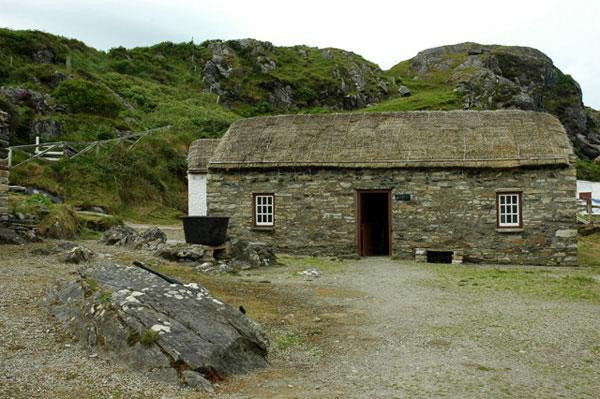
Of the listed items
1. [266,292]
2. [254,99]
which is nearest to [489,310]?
[266,292]

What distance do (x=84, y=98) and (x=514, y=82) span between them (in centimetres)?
4617

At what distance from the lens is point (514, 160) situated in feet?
56.6

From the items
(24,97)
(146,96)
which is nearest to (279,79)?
(146,96)

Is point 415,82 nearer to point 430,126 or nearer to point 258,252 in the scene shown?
point 430,126

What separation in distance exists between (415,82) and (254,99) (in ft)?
72.9

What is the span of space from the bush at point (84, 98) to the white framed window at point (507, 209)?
2782 centimetres

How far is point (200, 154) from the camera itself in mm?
26062

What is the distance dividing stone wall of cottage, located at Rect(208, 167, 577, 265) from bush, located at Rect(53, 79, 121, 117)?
64.6 feet

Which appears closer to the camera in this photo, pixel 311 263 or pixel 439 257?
pixel 311 263

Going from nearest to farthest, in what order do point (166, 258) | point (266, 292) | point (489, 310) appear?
point (489, 310)
point (266, 292)
point (166, 258)

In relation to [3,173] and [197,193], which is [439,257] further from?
[3,173]

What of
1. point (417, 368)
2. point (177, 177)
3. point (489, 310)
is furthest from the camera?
point (177, 177)

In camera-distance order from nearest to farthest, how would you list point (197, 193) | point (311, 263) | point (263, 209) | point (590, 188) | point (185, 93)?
1. point (311, 263)
2. point (263, 209)
3. point (197, 193)
4. point (590, 188)
5. point (185, 93)

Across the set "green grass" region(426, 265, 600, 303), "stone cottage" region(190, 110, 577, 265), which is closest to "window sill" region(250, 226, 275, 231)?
"stone cottage" region(190, 110, 577, 265)
